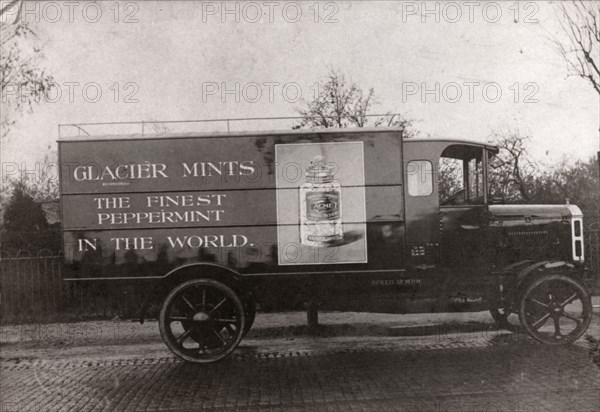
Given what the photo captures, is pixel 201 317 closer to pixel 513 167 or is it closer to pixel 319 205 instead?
pixel 319 205

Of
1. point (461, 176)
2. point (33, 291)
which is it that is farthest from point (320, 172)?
point (33, 291)

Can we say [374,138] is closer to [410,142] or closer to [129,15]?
[410,142]

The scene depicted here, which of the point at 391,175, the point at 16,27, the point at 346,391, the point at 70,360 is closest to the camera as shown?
the point at 346,391

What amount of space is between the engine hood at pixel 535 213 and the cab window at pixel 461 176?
1.05 ft

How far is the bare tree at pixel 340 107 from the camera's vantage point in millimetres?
7141

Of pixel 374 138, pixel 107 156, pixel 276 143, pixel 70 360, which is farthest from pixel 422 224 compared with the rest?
pixel 70 360

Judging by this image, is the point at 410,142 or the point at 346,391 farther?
the point at 410,142

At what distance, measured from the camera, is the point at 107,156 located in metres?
5.97

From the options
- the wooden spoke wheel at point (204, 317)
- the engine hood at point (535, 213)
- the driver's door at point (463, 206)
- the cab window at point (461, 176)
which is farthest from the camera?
the engine hood at point (535, 213)

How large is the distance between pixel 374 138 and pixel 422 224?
109cm

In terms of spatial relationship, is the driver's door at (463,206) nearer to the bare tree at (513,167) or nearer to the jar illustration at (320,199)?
the bare tree at (513,167)

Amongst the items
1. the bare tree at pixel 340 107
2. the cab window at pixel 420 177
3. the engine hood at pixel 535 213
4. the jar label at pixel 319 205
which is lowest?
the engine hood at pixel 535 213

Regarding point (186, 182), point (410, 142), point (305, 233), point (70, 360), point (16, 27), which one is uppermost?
point (16, 27)

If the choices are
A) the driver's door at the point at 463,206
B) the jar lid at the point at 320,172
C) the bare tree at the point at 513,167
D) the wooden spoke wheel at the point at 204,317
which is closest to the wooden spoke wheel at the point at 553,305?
the driver's door at the point at 463,206
